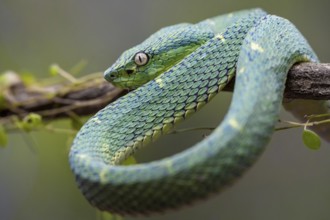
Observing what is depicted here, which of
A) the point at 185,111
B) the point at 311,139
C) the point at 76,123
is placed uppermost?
the point at 76,123

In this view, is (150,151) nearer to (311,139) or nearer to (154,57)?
(154,57)

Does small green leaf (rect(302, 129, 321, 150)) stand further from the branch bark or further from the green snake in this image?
the branch bark

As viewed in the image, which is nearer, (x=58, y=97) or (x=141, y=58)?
(x=141, y=58)

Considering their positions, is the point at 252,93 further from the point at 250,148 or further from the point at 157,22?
the point at 157,22

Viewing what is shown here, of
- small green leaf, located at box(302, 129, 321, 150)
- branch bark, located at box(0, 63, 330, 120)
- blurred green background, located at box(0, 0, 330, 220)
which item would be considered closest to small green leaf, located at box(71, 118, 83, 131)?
branch bark, located at box(0, 63, 330, 120)

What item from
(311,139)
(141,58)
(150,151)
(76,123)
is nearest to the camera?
(311,139)

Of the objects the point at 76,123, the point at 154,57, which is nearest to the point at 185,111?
the point at 154,57
